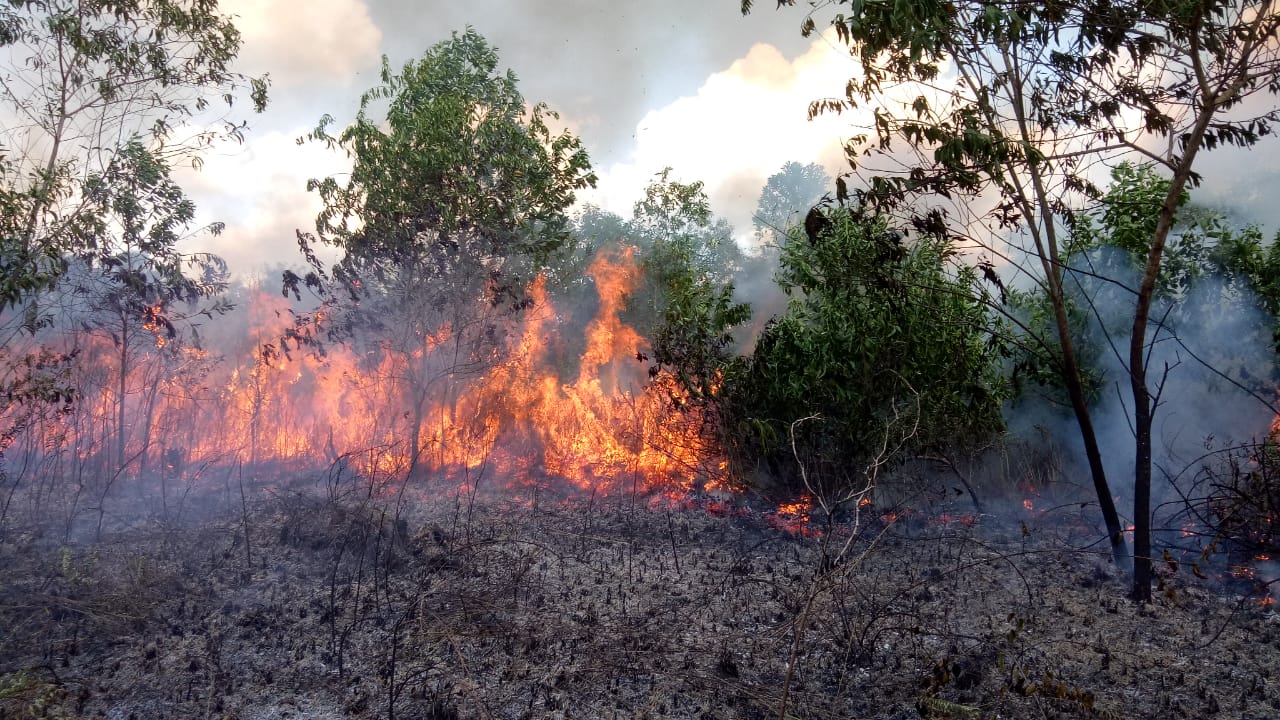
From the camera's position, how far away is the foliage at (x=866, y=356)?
9141 millimetres

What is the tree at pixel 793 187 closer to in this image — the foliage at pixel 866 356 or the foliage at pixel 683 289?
the foliage at pixel 683 289

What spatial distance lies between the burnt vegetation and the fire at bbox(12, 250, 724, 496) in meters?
0.14

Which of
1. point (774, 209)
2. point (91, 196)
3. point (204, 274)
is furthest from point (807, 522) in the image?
point (774, 209)

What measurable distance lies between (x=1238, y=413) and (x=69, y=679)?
584 inches

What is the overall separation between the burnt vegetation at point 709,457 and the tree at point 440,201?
0.08 m

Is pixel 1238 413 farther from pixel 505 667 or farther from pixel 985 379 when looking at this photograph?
pixel 505 667

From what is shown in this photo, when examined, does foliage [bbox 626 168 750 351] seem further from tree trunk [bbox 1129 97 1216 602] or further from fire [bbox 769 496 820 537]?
tree trunk [bbox 1129 97 1216 602]

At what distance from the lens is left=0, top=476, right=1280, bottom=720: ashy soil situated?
5.02 metres

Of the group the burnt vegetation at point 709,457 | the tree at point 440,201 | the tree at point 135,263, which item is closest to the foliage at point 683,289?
the burnt vegetation at point 709,457

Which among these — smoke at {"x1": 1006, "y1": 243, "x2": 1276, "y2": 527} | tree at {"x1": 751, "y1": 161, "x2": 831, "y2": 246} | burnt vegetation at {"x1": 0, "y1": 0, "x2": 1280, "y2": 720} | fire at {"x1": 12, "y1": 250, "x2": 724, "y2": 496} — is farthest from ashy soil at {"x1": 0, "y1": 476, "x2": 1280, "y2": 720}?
tree at {"x1": 751, "y1": 161, "x2": 831, "y2": 246}

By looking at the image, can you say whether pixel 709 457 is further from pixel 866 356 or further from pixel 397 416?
pixel 397 416

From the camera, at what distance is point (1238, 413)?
10492 millimetres

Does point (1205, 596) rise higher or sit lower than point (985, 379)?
lower

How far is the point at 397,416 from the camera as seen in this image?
1694 cm
